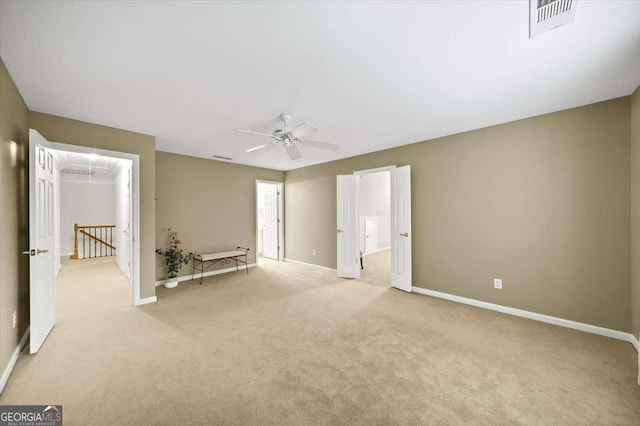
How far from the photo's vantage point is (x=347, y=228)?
5.13m

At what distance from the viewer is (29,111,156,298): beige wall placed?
3.00 m

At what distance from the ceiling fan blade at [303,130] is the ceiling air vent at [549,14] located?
5.79 ft

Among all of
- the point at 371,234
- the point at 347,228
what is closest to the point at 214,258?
the point at 347,228

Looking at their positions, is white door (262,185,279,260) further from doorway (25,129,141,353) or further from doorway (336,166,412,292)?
doorway (25,129,141,353)

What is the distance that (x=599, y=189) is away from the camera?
2.70 m

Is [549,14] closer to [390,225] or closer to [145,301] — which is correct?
[390,225]

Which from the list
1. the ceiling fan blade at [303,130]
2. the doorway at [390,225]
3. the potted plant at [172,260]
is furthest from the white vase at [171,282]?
the ceiling fan blade at [303,130]

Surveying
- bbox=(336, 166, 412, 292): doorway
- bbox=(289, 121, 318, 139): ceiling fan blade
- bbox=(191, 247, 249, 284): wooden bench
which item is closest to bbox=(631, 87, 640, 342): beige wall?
bbox=(336, 166, 412, 292): doorway

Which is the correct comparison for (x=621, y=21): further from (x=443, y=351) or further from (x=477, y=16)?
(x=443, y=351)

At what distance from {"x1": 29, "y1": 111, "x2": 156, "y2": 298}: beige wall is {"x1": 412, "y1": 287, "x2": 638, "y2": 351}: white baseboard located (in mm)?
4341

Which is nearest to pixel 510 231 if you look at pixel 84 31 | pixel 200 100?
pixel 200 100

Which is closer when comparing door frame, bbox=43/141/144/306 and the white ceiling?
the white ceiling

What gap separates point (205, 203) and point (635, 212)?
6286mm

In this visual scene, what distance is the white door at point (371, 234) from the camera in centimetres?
775
